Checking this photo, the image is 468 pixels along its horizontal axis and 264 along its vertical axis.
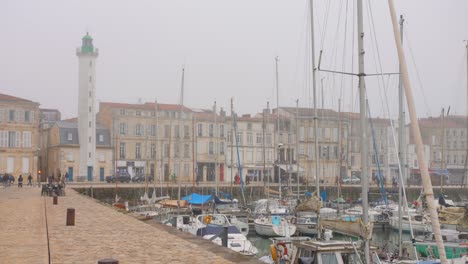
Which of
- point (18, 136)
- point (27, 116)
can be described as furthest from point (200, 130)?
point (18, 136)

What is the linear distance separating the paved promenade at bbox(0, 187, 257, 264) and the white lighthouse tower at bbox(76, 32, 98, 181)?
146 ft

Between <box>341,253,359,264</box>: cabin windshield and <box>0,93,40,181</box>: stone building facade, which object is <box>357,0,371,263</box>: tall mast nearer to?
<box>341,253,359,264</box>: cabin windshield

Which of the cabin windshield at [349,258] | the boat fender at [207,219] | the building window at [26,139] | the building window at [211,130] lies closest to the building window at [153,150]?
the building window at [211,130]

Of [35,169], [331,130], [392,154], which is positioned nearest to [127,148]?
[35,169]

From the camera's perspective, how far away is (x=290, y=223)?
1298 inches

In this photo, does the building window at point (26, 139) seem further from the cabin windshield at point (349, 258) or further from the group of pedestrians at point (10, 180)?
the cabin windshield at point (349, 258)

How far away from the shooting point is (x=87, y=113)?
64.6 metres

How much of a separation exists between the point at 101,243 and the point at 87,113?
172ft

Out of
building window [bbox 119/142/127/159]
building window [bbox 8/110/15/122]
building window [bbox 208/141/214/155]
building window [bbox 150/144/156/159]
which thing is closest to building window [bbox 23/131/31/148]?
building window [bbox 8/110/15/122]

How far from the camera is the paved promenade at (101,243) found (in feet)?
38.9

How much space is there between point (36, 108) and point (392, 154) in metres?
43.7

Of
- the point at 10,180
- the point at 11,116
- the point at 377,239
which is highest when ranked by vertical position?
the point at 11,116

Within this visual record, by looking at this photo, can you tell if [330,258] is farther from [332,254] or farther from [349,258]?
[349,258]

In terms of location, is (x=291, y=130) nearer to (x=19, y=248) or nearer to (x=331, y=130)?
(x=331, y=130)
